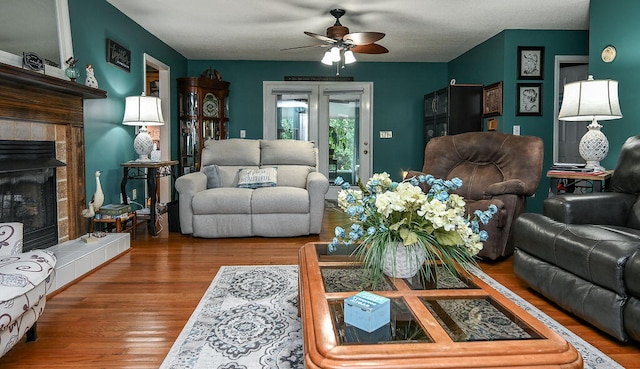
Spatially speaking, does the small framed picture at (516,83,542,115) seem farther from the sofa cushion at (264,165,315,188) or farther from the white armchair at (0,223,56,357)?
the white armchair at (0,223,56,357)

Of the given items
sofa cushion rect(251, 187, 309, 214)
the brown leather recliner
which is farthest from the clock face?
the brown leather recliner

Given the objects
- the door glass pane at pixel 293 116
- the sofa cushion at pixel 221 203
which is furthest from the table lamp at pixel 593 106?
the door glass pane at pixel 293 116

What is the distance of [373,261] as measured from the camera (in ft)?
5.61

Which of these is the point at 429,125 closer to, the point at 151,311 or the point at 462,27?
the point at 462,27

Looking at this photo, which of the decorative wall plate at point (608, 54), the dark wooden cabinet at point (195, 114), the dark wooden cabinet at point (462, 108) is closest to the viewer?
the decorative wall plate at point (608, 54)

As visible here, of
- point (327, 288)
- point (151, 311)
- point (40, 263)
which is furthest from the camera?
point (151, 311)

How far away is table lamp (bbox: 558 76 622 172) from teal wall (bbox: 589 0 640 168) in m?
0.38

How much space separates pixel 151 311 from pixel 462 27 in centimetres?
451

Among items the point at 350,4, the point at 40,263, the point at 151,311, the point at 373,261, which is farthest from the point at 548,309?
the point at 350,4

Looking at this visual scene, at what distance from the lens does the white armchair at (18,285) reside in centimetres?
162

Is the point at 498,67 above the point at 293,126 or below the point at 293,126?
above

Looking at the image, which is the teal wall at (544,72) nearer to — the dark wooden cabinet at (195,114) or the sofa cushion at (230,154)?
the sofa cushion at (230,154)

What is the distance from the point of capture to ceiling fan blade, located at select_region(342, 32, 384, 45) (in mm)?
4172

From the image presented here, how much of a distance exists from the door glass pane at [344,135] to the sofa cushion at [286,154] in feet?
7.82
